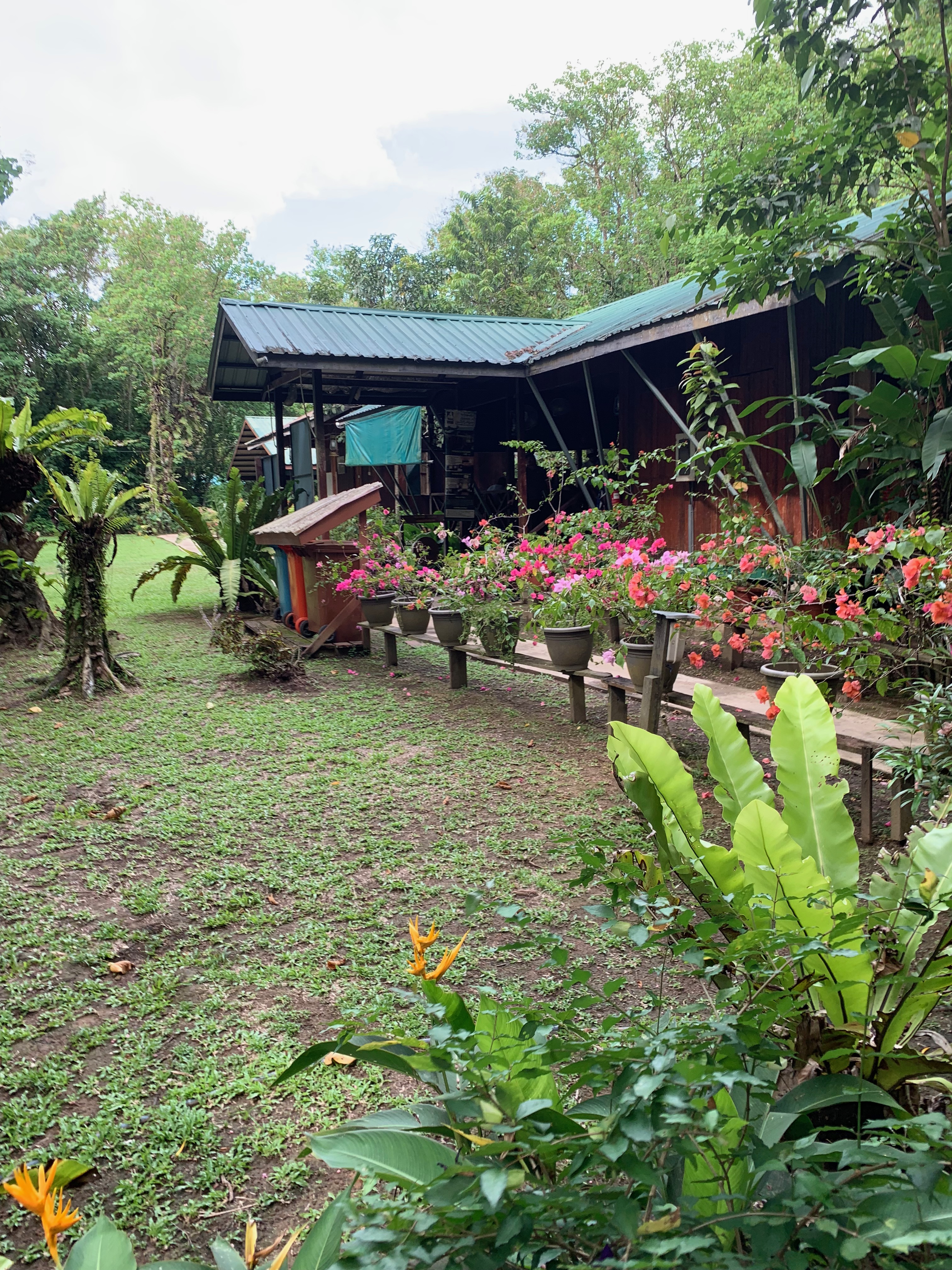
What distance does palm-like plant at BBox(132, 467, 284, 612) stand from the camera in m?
9.19

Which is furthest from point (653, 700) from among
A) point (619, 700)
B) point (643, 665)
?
point (619, 700)

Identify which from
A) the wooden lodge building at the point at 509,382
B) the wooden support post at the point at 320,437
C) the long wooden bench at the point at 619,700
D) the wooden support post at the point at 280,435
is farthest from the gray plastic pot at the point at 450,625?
the wooden support post at the point at 280,435

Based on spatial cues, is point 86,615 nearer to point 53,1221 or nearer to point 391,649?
point 391,649

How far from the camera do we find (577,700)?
18.0ft

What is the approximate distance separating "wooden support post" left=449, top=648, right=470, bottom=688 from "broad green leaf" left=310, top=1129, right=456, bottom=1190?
17.4 ft

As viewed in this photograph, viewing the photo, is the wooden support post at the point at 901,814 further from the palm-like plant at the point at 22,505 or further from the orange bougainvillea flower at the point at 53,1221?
the palm-like plant at the point at 22,505

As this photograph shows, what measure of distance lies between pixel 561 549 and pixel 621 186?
31358mm

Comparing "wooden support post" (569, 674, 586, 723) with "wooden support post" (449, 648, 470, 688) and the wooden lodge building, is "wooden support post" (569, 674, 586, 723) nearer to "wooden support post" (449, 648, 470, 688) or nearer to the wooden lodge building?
"wooden support post" (449, 648, 470, 688)

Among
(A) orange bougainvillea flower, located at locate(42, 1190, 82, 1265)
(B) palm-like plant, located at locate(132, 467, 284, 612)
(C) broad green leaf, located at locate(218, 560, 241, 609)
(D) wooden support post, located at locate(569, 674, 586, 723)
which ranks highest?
(B) palm-like plant, located at locate(132, 467, 284, 612)

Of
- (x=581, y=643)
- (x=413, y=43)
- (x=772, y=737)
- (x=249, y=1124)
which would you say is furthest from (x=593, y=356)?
(x=413, y=43)

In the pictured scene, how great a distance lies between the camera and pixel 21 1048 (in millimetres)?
2322

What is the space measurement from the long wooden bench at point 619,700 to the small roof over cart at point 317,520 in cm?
101

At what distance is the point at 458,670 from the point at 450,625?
1.60 ft

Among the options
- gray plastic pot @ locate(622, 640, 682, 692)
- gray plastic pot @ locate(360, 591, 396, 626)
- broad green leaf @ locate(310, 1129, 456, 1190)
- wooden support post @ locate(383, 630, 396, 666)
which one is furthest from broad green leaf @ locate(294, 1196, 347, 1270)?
gray plastic pot @ locate(360, 591, 396, 626)
